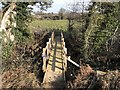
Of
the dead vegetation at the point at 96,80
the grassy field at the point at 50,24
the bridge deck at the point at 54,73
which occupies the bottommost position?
the grassy field at the point at 50,24

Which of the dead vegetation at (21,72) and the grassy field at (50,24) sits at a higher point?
the dead vegetation at (21,72)

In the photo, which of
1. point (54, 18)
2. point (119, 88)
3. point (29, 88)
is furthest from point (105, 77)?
point (54, 18)

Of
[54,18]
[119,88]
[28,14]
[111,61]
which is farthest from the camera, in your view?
[54,18]

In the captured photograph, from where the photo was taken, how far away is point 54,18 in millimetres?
29922

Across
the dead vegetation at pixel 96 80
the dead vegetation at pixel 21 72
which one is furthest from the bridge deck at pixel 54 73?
the dead vegetation at pixel 96 80

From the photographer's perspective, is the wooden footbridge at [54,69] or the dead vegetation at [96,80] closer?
the dead vegetation at [96,80]

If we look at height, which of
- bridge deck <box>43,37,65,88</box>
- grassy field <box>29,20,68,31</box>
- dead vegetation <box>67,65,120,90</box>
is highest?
dead vegetation <box>67,65,120,90</box>

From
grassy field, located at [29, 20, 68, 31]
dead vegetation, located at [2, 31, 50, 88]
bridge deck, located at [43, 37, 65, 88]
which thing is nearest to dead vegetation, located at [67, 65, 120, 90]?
bridge deck, located at [43, 37, 65, 88]

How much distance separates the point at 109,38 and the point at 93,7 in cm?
183

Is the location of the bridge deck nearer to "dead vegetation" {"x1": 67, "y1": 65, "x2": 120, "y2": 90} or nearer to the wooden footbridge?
the wooden footbridge

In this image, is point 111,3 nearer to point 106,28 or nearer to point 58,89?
point 106,28

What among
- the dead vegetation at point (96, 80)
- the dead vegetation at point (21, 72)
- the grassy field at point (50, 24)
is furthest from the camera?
the grassy field at point (50, 24)

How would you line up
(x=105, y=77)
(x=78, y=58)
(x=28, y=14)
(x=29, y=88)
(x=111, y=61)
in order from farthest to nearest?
(x=28, y=14), (x=78, y=58), (x=111, y=61), (x=29, y=88), (x=105, y=77)

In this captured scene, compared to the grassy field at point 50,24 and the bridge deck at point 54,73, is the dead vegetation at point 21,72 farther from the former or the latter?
the grassy field at point 50,24
